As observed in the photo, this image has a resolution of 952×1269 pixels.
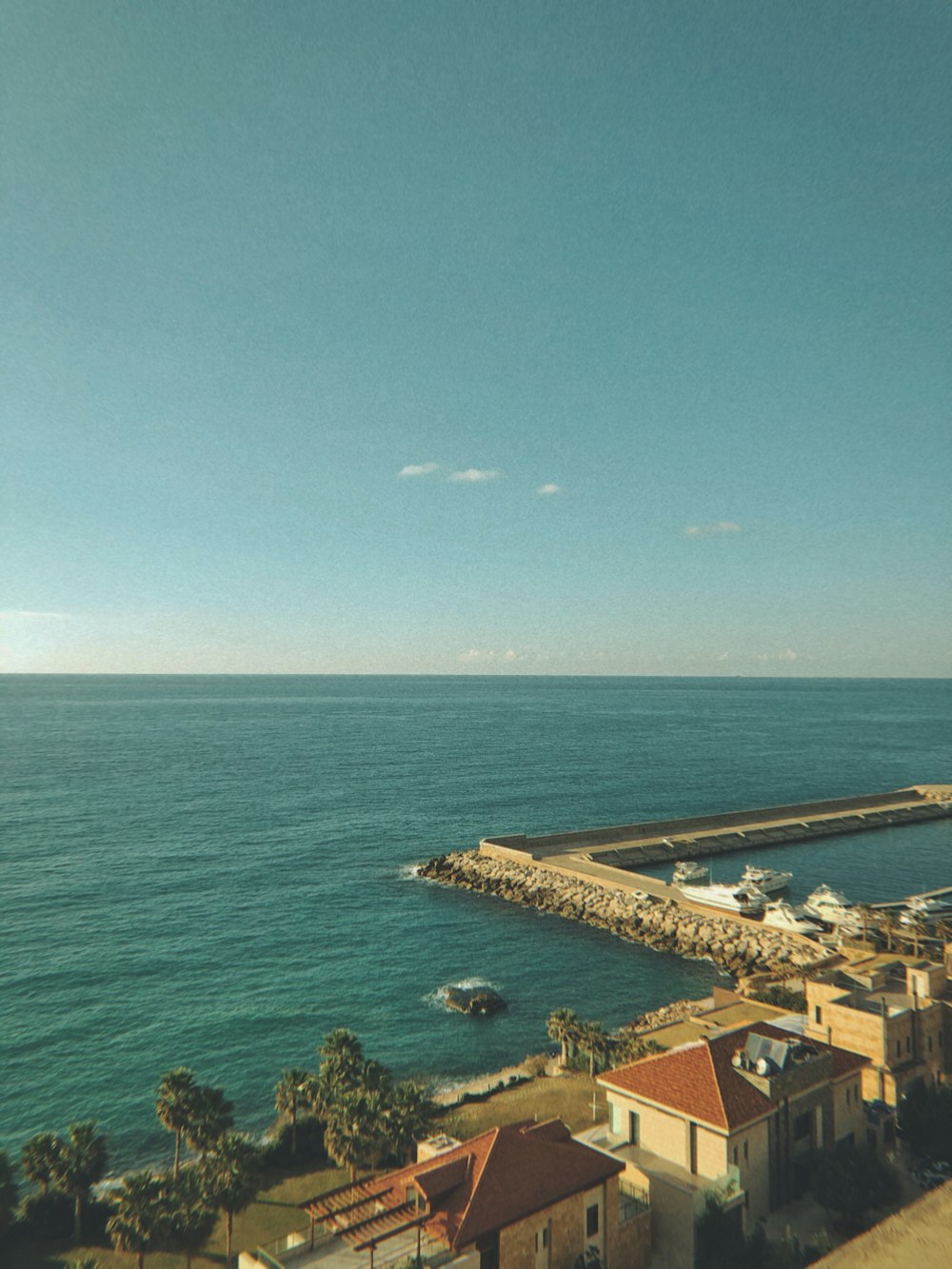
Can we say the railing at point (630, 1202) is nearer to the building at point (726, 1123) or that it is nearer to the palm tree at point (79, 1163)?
the building at point (726, 1123)

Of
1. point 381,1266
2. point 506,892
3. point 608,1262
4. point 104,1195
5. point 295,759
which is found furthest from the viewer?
point 295,759

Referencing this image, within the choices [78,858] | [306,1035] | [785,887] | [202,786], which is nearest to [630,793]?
[785,887]

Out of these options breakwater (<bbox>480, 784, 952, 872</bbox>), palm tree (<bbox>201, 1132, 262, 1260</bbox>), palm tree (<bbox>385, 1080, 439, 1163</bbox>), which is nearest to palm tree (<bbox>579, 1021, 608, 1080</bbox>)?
palm tree (<bbox>385, 1080, 439, 1163</bbox>)

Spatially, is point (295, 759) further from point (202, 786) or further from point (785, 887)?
point (785, 887)

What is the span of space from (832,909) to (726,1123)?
4475 cm

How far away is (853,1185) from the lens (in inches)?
1057

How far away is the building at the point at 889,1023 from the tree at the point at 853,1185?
4.93 metres

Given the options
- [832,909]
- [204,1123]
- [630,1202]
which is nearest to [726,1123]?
[630,1202]

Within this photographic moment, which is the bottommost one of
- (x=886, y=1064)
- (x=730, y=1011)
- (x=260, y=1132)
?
(x=260, y=1132)

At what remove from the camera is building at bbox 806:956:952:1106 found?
32.4m

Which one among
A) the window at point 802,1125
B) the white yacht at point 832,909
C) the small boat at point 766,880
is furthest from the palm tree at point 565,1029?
the small boat at point 766,880

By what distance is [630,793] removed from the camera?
124m

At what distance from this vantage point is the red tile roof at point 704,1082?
2661cm

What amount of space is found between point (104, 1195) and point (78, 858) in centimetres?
5701
